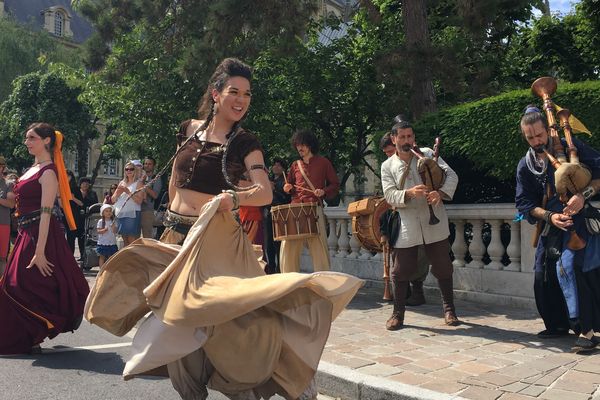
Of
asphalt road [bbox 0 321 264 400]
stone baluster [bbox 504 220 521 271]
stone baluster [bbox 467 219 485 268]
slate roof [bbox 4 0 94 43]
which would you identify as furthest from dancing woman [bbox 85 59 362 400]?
slate roof [bbox 4 0 94 43]

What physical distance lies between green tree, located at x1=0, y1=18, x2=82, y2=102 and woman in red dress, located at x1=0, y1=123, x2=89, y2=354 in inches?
1376

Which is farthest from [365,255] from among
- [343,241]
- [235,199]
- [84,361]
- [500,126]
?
[235,199]

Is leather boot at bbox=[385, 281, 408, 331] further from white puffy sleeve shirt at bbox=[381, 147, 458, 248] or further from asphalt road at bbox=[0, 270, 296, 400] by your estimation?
asphalt road at bbox=[0, 270, 296, 400]

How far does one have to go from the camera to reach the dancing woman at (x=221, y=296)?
9.21 feet

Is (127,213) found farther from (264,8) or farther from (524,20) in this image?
(524,20)

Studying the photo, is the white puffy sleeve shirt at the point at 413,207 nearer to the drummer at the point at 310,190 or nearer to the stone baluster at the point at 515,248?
the stone baluster at the point at 515,248

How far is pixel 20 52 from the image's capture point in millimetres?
39312

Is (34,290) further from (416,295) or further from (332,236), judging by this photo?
(332,236)

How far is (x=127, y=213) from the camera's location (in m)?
9.42

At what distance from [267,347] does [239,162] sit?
105 cm

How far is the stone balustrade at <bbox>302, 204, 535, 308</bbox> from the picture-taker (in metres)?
6.89

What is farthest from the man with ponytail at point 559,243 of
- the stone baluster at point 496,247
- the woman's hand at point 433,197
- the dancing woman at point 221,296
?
the dancing woman at point 221,296

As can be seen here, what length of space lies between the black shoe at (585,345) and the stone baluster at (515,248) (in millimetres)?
2201

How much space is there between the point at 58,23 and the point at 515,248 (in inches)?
2433
